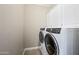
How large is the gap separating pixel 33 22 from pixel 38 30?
0.34ft

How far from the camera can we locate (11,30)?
1.40 metres

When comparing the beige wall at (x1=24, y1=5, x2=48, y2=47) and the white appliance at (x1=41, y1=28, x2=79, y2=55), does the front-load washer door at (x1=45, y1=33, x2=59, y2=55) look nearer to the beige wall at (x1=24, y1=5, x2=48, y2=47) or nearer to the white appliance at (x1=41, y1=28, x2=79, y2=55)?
the white appliance at (x1=41, y1=28, x2=79, y2=55)

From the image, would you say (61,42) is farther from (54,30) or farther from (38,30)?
(38,30)

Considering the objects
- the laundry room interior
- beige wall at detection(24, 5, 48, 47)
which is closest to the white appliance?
the laundry room interior

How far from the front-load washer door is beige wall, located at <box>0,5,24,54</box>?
29 cm

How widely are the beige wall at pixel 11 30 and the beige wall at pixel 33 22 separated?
60mm

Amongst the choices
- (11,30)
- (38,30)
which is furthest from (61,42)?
(11,30)

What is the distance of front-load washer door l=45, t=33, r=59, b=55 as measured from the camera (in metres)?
1.40

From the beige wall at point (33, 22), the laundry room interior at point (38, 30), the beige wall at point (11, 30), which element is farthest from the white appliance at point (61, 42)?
the beige wall at point (11, 30)

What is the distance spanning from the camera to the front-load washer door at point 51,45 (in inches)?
55.0

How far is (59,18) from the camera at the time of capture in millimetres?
1413

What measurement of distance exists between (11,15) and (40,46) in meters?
0.47
